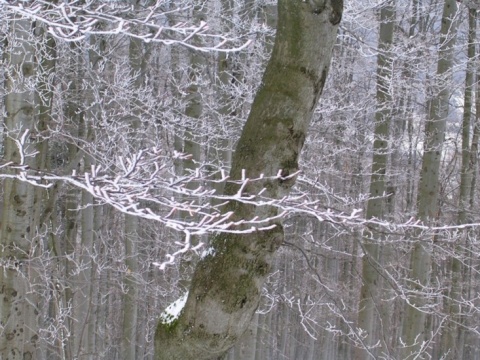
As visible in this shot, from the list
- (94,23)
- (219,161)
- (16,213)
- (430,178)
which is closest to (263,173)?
(94,23)

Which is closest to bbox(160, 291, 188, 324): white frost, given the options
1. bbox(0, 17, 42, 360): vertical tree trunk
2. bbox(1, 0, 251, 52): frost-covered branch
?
bbox(1, 0, 251, 52): frost-covered branch

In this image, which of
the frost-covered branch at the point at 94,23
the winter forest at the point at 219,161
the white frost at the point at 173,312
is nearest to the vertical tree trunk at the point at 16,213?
the winter forest at the point at 219,161

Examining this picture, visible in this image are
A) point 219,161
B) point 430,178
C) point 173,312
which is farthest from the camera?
point 430,178

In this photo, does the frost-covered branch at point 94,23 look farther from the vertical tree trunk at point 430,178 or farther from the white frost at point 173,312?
the vertical tree trunk at point 430,178

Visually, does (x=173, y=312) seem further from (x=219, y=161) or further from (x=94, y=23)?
(x=219, y=161)

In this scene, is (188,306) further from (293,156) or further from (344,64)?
(344,64)

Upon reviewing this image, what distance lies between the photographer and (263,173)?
3.24 metres

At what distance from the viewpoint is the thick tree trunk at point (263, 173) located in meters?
3.25

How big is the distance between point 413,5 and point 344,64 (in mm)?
2743

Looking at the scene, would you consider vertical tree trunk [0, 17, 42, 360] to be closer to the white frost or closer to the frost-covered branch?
the white frost

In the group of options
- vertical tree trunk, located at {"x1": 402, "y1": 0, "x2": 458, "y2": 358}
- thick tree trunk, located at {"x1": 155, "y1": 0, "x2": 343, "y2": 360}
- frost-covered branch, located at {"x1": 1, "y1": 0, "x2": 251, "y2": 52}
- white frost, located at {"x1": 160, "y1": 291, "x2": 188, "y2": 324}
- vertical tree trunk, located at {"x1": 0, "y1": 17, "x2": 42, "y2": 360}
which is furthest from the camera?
vertical tree trunk, located at {"x1": 402, "y1": 0, "x2": 458, "y2": 358}

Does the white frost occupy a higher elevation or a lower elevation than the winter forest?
lower

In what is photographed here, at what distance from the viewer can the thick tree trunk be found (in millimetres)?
3252

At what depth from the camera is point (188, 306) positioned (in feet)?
11.0
